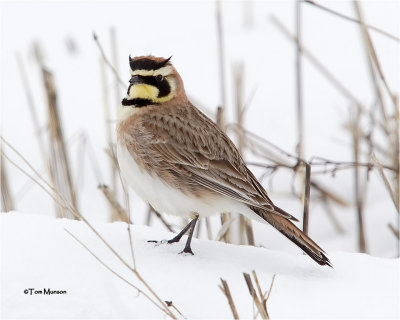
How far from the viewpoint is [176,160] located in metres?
4.34

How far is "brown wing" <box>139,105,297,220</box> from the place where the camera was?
421 cm

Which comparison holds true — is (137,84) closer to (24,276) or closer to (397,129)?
(24,276)

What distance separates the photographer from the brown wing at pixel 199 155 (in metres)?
4.21

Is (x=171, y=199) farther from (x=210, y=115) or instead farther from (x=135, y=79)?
(x=210, y=115)

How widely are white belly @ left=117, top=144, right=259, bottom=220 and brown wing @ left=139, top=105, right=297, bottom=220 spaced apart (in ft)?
0.28

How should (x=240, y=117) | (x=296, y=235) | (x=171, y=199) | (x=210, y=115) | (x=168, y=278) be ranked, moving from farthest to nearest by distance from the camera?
(x=210, y=115) → (x=240, y=117) → (x=171, y=199) → (x=296, y=235) → (x=168, y=278)

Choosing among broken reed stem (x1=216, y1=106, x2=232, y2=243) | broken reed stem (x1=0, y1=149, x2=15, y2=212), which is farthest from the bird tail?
broken reed stem (x1=0, y1=149, x2=15, y2=212)

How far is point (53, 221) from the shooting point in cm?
436

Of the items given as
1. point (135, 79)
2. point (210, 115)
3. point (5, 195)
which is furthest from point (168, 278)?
point (210, 115)

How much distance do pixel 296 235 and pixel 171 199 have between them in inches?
26.8

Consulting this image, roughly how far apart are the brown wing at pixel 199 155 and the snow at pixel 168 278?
0.30 m

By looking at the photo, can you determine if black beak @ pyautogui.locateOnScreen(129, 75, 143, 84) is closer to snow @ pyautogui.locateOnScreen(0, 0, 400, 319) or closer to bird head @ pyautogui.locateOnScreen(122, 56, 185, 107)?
bird head @ pyautogui.locateOnScreen(122, 56, 185, 107)

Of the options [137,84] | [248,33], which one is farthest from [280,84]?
[137,84]

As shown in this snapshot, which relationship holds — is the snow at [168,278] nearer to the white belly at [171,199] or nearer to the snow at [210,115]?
the snow at [210,115]
